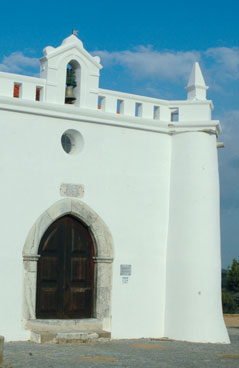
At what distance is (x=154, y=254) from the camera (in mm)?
13758

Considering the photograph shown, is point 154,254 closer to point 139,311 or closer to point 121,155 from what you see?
point 139,311

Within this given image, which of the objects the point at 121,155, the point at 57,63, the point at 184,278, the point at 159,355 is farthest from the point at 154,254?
the point at 57,63

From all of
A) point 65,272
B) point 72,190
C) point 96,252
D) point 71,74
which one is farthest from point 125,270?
point 71,74

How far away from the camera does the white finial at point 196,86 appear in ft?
47.7

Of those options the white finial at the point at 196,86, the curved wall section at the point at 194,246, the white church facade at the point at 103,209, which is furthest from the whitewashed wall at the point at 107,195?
the white finial at the point at 196,86

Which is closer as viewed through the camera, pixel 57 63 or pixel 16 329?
pixel 16 329

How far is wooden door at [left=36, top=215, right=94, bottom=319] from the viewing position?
41.8 ft

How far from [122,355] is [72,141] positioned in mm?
4754

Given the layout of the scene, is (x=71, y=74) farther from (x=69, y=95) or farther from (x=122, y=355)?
(x=122, y=355)

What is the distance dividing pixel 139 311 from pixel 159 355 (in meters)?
2.56

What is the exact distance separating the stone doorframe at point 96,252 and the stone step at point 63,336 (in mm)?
440

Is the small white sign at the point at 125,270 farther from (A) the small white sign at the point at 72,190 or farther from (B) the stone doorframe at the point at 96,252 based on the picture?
(A) the small white sign at the point at 72,190

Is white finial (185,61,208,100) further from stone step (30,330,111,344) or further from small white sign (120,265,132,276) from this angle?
stone step (30,330,111,344)

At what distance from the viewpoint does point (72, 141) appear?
13.3 metres
